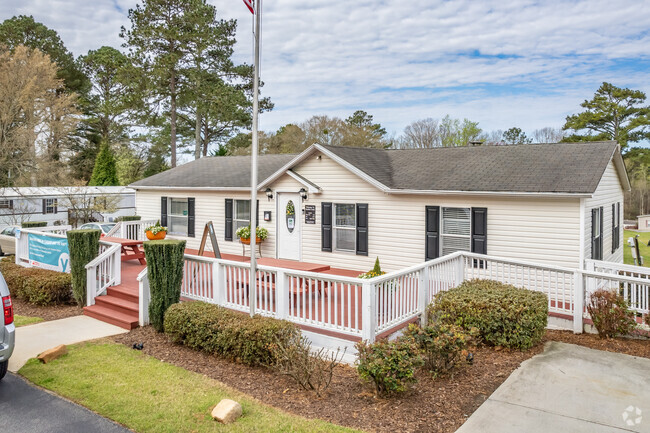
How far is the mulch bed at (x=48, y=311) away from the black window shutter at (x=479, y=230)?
27.2 feet

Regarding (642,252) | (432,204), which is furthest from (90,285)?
(642,252)

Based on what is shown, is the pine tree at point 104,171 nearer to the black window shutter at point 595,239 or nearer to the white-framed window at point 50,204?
the white-framed window at point 50,204

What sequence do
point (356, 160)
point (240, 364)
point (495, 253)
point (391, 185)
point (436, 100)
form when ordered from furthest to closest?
1. point (436, 100)
2. point (356, 160)
3. point (391, 185)
4. point (495, 253)
5. point (240, 364)

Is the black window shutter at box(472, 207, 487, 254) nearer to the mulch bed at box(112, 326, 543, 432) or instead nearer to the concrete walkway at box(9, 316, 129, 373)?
the mulch bed at box(112, 326, 543, 432)

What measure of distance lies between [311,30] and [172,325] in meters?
11.8

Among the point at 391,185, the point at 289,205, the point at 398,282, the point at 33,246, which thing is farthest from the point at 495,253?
the point at 33,246

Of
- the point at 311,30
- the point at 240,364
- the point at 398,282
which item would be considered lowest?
the point at 240,364

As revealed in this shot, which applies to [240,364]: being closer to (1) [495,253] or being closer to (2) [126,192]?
(1) [495,253]

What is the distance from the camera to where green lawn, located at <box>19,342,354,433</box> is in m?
4.32

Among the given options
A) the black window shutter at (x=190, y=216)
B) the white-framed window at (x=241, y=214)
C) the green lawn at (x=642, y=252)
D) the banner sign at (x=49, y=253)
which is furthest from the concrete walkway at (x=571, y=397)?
the green lawn at (x=642, y=252)

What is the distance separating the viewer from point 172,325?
22.5 feet

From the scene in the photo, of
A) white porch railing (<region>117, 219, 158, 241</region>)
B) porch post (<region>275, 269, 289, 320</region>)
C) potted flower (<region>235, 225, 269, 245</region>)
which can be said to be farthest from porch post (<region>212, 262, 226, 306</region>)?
white porch railing (<region>117, 219, 158, 241</region>)

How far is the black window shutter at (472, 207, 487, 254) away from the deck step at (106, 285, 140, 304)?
276 inches

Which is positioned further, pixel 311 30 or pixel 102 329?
pixel 311 30
